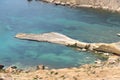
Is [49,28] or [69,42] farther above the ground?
[49,28]

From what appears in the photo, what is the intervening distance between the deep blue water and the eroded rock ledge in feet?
4.00

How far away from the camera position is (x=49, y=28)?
61156 millimetres

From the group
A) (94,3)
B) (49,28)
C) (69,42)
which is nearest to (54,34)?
(69,42)

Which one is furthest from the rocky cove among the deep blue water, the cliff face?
the cliff face

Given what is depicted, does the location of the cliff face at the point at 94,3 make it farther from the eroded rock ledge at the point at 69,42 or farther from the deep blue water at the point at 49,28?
the eroded rock ledge at the point at 69,42

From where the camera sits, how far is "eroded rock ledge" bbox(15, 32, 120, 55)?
161 ft

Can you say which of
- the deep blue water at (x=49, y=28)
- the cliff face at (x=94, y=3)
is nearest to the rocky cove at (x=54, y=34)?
the deep blue water at (x=49, y=28)

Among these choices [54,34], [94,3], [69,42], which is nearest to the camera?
[69,42]

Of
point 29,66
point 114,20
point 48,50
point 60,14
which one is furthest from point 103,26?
point 29,66

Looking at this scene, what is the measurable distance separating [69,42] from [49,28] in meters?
10.0

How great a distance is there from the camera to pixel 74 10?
78438mm

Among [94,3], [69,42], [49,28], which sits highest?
[94,3]

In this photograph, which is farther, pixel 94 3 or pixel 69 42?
pixel 94 3

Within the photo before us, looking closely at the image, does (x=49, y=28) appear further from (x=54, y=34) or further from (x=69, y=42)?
(x=69, y=42)
